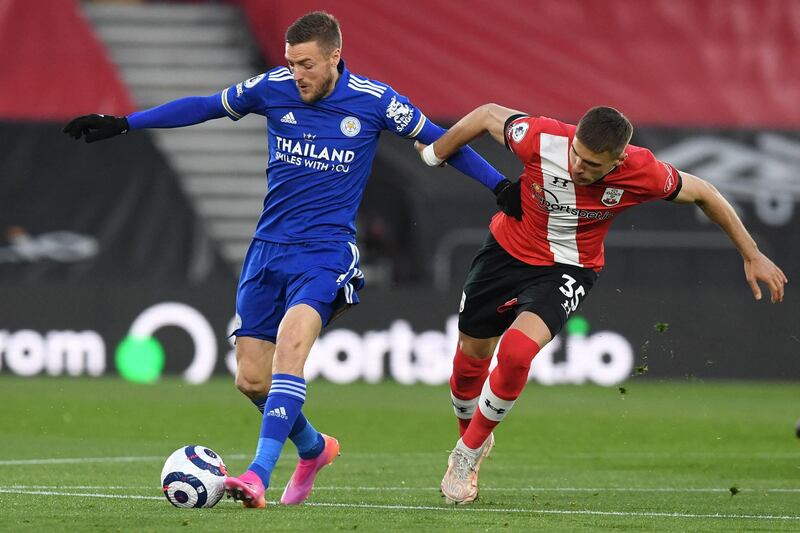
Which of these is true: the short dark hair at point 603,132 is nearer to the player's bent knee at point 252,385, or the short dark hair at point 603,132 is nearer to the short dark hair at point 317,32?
the short dark hair at point 317,32

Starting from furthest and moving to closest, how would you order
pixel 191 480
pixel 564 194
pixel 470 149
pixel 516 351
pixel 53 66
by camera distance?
pixel 53 66, pixel 470 149, pixel 564 194, pixel 516 351, pixel 191 480

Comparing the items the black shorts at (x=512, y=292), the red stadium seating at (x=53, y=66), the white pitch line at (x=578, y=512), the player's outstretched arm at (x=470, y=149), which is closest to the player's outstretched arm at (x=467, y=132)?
the player's outstretched arm at (x=470, y=149)

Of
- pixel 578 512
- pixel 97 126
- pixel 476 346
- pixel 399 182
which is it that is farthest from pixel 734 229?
pixel 399 182

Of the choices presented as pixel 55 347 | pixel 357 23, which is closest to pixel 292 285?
pixel 55 347

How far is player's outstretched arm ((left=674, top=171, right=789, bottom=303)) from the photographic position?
302 inches

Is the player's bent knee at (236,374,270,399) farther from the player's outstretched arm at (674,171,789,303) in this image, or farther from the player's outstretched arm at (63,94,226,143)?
the player's outstretched arm at (674,171,789,303)

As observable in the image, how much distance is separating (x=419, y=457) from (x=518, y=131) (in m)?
3.46

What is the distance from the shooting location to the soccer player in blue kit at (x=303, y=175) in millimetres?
7477

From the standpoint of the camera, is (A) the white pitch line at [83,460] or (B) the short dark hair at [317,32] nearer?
(B) the short dark hair at [317,32]

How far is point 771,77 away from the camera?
22094 mm

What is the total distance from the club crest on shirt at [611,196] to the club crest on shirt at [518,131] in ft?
1.69

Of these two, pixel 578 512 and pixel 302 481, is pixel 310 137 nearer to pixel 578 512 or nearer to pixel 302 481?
pixel 302 481

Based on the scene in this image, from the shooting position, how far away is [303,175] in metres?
7.63

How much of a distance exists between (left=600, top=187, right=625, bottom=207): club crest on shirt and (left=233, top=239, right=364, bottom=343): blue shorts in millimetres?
1309
